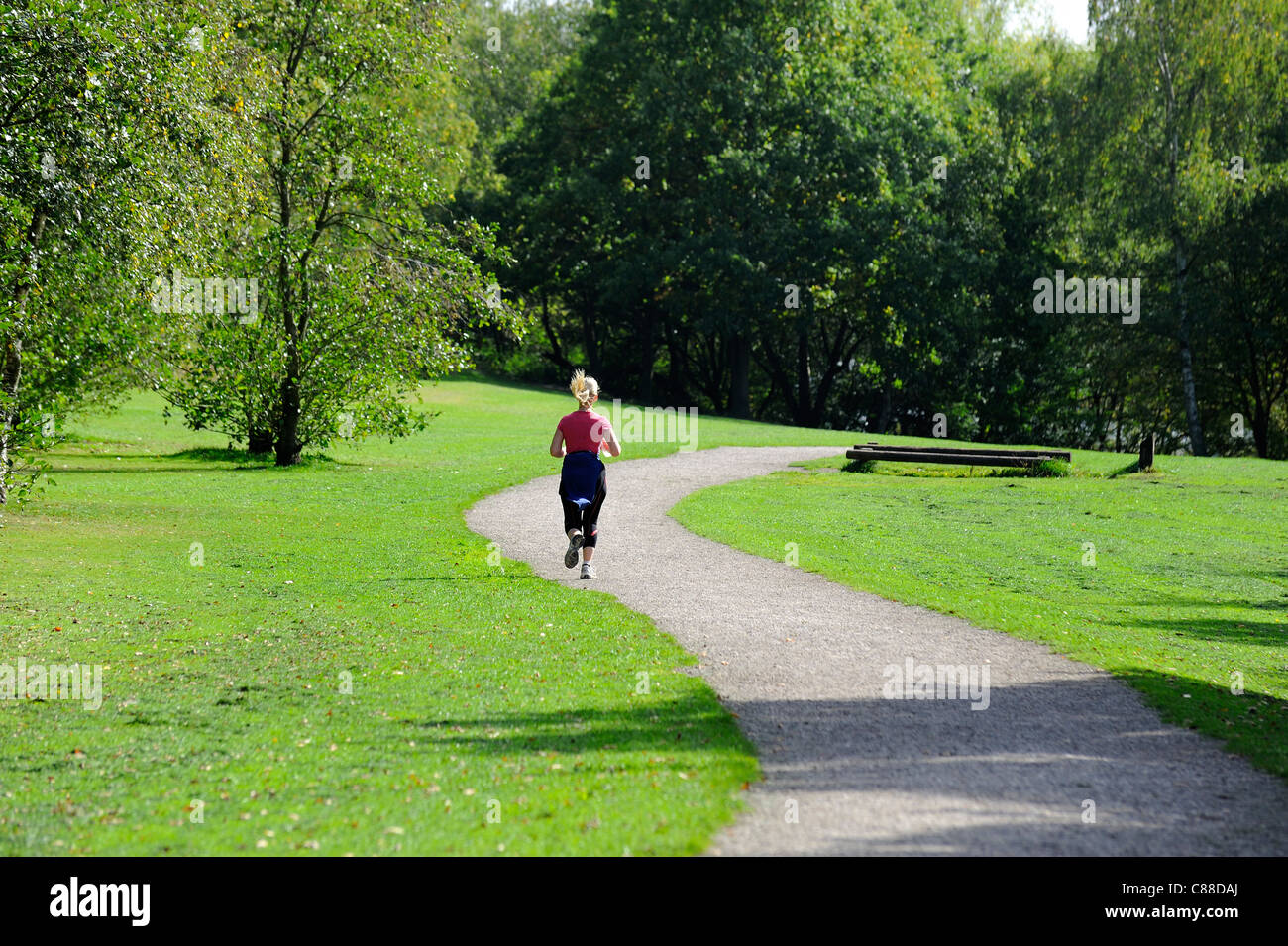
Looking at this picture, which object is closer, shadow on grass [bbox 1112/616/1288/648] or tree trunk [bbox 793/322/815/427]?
shadow on grass [bbox 1112/616/1288/648]

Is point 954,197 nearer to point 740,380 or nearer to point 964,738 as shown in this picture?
point 740,380

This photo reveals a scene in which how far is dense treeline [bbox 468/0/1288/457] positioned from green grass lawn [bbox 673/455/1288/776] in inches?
745

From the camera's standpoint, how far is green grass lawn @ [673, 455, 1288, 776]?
413 inches

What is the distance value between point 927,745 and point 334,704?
4.42 metres

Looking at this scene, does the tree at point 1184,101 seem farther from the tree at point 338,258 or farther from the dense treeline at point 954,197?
the tree at point 338,258

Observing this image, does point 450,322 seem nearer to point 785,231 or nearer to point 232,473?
point 232,473

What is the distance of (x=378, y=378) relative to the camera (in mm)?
26703

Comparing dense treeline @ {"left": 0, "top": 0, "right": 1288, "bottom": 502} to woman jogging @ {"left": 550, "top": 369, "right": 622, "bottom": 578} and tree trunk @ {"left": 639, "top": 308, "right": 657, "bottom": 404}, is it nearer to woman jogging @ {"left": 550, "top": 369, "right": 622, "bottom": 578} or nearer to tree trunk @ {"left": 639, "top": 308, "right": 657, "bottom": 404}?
tree trunk @ {"left": 639, "top": 308, "right": 657, "bottom": 404}

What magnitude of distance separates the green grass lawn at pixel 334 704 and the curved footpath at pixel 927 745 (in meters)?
0.45

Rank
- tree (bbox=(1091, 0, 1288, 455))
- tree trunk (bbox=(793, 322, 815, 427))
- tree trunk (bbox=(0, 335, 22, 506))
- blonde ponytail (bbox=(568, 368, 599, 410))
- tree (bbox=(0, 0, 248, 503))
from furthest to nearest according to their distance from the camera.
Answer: tree trunk (bbox=(793, 322, 815, 427)), tree (bbox=(1091, 0, 1288, 455)), tree trunk (bbox=(0, 335, 22, 506)), tree (bbox=(0, 0, 248, 503)), blonde ponytail (bbox=(568, 368, 599, 410))

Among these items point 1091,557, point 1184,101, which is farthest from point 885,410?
point 1091,557

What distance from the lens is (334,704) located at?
858 cm

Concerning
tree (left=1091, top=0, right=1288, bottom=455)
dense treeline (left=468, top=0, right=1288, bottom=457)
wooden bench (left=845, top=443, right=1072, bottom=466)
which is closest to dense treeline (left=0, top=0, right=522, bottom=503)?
wooden bench (left=845, top=443, right=1072, bottom=466)

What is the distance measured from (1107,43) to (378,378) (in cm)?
3312
